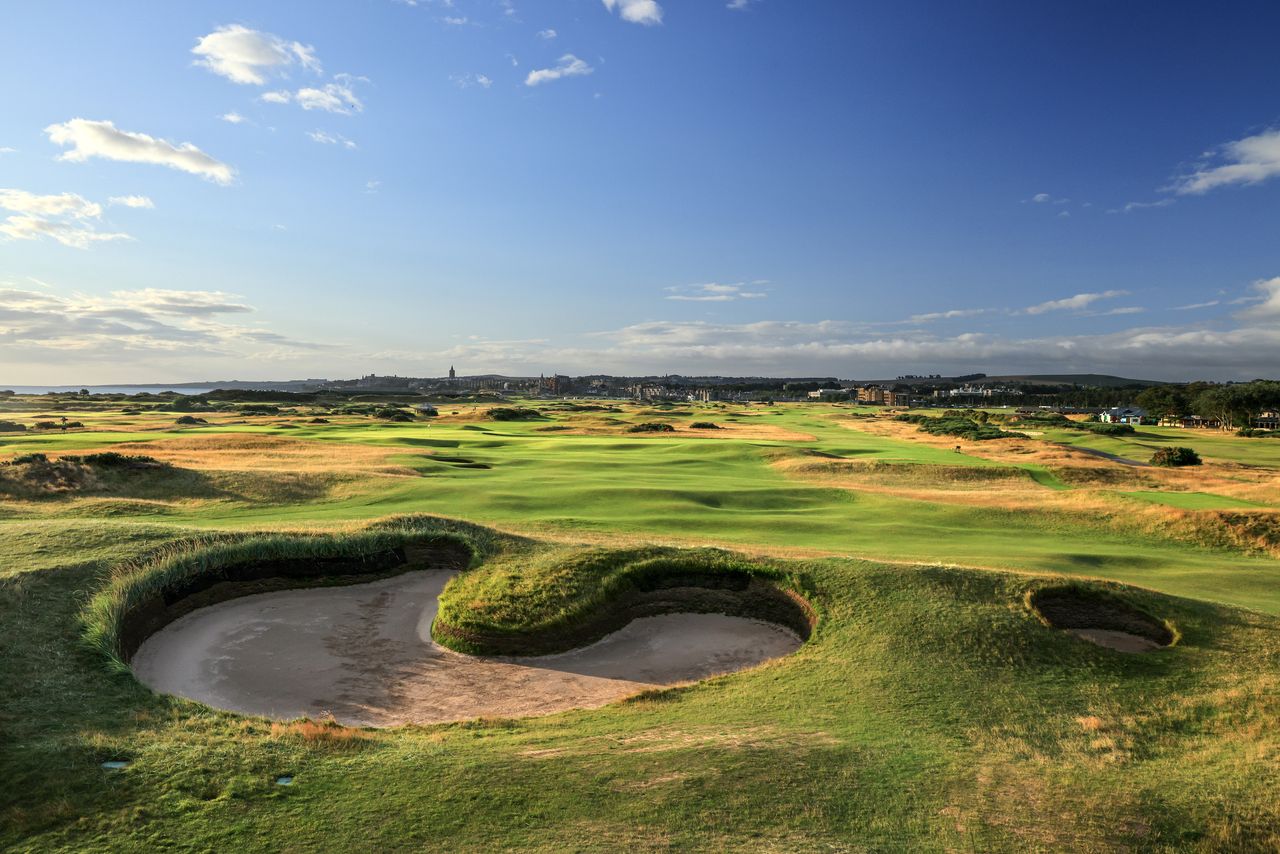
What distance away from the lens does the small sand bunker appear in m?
17.3

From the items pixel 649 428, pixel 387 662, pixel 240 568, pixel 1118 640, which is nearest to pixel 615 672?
pixel 387 662

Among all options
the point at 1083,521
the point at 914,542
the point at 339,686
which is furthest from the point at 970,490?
the point at 339,686

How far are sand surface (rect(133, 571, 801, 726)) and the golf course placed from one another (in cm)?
11

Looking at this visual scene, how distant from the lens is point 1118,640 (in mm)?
17594

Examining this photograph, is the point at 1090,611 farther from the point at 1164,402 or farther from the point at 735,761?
the point at 1164,402

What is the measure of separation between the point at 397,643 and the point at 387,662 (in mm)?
1112

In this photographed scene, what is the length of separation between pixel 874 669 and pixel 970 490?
120 ft

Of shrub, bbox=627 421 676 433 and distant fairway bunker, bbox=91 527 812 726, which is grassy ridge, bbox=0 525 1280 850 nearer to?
distant fairway bunker, bbox=91 527 812 726

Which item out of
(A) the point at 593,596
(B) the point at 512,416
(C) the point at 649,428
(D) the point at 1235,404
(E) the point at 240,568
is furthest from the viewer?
(D) the point at 1235,404

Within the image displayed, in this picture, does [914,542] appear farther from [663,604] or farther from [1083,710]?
[1083,710]

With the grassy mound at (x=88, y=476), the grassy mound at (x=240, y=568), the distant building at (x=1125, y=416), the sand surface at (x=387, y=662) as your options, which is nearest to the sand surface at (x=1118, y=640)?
the sand surface at (x=387, y=662)

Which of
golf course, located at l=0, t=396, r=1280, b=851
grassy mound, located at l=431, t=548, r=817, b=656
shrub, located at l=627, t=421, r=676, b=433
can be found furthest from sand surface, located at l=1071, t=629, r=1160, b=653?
shrub, located at l=627, t=421, r=676, b=433

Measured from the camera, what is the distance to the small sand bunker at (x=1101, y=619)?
56.7 feet

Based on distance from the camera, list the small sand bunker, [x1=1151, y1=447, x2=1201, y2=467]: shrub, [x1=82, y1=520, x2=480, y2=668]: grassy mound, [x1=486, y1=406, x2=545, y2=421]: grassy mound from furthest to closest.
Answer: [x1=486, y1=406, x2=545, y2=421]: grassy mound, [x1=1151, y1=447, x2=1201, y2=467]: shrub, the small sand bunker, [x1=82, y1=520, x2=480, y2=668]: grassy mound
